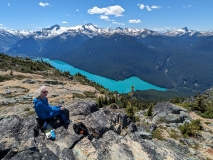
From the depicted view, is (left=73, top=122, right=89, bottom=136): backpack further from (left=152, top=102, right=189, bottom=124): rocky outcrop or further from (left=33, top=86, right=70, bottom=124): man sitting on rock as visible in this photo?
(left=152, top=102, right=189, bottom=124): rocky outcrop

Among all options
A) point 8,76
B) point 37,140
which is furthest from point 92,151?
point 8,76

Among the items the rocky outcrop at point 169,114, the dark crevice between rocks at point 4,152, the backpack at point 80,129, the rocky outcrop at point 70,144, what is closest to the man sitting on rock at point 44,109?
the rocky outcrop at point 70,144

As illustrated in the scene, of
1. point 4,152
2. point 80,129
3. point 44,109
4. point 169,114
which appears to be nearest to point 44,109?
point 44,109

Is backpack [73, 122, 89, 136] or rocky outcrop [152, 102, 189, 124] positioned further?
rocky outcrop [152, 102, 189, 124]

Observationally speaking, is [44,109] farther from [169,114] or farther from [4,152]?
[169,114]

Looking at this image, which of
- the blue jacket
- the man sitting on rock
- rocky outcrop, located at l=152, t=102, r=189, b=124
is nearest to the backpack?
the man sitting on rock

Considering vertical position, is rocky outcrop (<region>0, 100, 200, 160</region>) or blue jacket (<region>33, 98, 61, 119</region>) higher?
blue jacket (<region>33, 98, 61, 119</region>)

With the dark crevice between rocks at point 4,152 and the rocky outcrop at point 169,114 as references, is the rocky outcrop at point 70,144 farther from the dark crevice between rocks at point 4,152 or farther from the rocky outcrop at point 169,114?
the rocky outcrop at point 169,114
